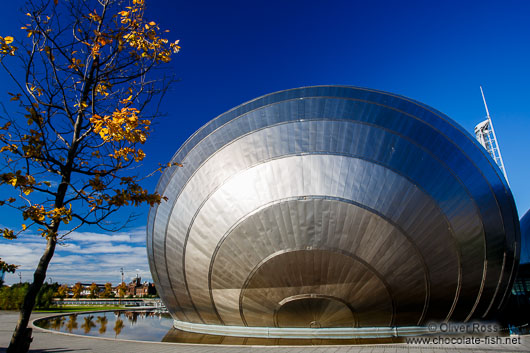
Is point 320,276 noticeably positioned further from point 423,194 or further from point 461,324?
point 461,324

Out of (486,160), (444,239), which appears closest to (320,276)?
(444,239)

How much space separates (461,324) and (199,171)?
13290 millimetres

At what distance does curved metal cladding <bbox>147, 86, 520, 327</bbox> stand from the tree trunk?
780cm

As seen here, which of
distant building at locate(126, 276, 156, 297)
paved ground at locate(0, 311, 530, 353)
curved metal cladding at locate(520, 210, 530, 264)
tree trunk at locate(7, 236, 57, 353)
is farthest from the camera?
distant building at locate(126, 276, 156, 297)

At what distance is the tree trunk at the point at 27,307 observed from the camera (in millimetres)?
4066

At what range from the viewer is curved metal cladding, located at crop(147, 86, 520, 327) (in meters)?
11.1

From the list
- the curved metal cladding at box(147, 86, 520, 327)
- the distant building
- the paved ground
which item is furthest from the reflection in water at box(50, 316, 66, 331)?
the distant building

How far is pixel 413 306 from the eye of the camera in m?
11.5

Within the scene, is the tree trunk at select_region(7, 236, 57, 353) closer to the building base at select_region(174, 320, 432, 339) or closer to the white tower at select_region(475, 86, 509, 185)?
the building base at select_region(174, 320, 432, 339)

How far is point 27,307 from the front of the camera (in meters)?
4.22

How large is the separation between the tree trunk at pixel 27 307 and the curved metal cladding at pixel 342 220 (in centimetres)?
780

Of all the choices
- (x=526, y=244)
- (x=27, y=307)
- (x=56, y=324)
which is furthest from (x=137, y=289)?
(x=27, y=307)

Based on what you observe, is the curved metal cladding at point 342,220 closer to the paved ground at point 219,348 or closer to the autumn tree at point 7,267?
the paved ground at point 219,348

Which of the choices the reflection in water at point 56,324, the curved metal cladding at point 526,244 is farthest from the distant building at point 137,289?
the curved metal cladding at point 526,244
